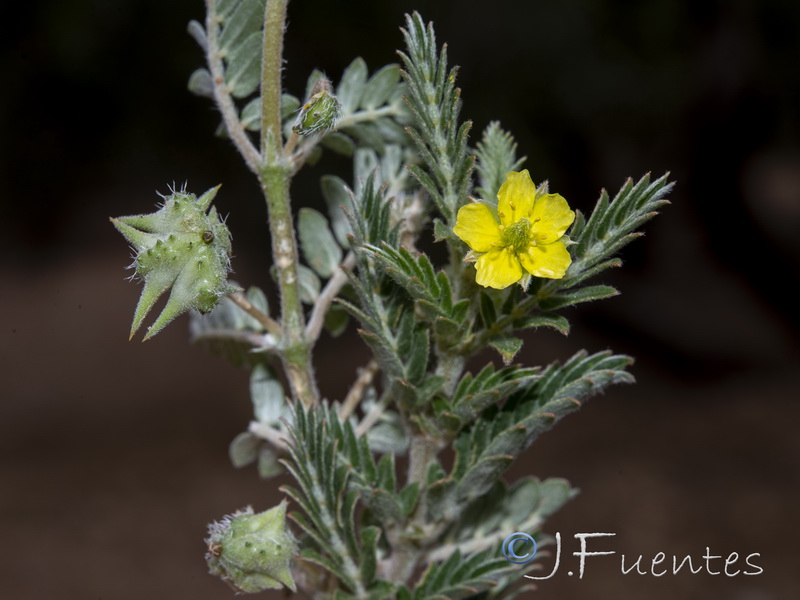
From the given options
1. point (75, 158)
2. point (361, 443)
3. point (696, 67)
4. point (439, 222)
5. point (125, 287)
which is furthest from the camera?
point (125, 287)

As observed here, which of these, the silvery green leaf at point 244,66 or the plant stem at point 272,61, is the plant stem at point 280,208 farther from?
the silvery green leaf at point 244,66

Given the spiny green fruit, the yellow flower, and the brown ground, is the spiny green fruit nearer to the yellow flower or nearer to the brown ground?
the yellow flower

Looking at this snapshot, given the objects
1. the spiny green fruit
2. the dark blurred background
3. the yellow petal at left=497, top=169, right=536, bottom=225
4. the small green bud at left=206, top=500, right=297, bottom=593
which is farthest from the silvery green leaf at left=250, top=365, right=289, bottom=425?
the dark blurred background

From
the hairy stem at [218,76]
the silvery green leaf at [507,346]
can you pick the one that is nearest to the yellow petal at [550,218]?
the silvery green leaf at [507,346]

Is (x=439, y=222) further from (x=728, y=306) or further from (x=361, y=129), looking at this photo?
(x=728, y=306)

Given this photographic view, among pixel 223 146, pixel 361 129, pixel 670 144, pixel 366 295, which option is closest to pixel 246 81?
pixel 361 129

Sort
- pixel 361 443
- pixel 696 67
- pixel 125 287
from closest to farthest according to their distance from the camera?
pixel 361 443 < pixel 696 67 < pixel 125 287

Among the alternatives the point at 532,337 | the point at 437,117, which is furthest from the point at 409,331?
the point at 532,337
